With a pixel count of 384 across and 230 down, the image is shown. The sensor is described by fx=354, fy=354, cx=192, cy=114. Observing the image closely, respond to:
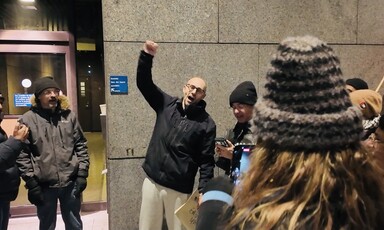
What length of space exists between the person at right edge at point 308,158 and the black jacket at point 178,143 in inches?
92.8

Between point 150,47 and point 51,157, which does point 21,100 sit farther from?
point 150,47

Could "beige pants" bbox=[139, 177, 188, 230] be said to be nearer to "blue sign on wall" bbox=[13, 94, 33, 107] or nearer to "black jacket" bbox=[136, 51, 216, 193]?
"black jacket" bbox=[136, 51, 216, 193]

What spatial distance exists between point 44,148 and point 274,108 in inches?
127

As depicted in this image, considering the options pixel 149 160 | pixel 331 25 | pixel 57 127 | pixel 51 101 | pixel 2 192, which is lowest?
pixel 2 192

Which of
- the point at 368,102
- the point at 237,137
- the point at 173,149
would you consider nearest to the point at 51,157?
the point at 173,149

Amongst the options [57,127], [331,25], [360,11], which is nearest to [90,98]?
[57,127]

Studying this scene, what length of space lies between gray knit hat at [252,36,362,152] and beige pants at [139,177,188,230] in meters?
2.61

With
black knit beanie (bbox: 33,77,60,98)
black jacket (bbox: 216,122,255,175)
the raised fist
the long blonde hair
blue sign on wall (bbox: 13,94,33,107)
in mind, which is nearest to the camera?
the long blonde hair

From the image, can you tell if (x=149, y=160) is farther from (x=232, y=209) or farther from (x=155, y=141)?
(x=232, y=209)

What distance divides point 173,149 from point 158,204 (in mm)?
590

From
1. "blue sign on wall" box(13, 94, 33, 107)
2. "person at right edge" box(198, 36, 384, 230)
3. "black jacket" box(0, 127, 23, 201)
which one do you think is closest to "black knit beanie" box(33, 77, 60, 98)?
"black jacket" box(0, 127, 23, 201)

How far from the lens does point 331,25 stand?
469cm

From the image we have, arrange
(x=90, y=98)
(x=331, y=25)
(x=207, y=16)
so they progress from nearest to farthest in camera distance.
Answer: (x=207, y=16) < (x=331, y=25) < (x=90, y=98)

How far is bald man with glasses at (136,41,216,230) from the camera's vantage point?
10.9ft
